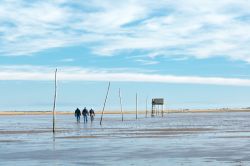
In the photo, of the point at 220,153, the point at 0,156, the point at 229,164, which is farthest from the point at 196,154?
the point at 0,156

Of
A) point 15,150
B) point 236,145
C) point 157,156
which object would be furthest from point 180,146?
point 15,150

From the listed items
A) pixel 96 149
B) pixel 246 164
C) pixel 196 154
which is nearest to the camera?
pixel 246 164

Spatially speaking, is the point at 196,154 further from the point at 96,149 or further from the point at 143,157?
the point at 96,149

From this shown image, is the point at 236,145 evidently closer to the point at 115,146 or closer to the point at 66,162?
the point at 115,146

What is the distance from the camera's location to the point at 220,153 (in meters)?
27.1

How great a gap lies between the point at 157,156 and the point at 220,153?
10.2ft

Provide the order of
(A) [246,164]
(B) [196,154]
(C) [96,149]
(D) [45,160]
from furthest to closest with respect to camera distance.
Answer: (C) [96,149]
(B) [196,154]
(D) [45,160]
(A) [246,164]

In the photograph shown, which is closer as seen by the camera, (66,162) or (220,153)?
(66,162)

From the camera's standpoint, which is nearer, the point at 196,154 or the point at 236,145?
the point at 196,154

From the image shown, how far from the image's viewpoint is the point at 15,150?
99.7 feet

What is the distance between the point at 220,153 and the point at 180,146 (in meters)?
4.67

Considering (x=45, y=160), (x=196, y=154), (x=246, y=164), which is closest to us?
(x=246, y=164)

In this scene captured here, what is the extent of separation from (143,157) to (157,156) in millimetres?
710

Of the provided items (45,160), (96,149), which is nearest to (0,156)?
(45,160)
